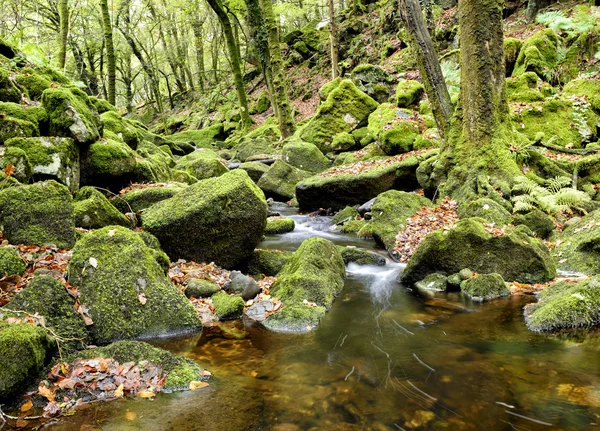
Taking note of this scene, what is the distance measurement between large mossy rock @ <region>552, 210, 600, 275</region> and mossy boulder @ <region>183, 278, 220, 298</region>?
18.0ft

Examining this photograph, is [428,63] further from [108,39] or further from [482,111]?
[108,39]

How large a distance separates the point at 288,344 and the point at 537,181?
7126 millimetres

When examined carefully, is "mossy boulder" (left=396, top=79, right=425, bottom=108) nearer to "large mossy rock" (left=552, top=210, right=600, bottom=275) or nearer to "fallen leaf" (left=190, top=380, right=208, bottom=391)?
"large mossy rock" (left=552, top=210, right=600, bottom=275)

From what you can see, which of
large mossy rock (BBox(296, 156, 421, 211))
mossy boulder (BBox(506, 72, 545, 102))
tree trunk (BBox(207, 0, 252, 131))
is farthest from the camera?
tree trunk (BBox(207, 0, 252, 131))

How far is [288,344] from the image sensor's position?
4.77 m

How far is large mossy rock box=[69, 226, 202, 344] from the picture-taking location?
15.0 feet

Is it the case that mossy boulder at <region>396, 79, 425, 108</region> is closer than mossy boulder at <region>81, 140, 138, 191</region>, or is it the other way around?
mossy boulder at <region>81, 140, 138, 191</region>

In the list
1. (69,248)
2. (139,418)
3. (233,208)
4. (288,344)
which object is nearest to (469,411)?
(288,344)

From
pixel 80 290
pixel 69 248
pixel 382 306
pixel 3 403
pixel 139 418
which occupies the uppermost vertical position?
pixel 69 248

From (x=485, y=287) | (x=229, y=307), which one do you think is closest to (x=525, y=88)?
(x=485, y=287)

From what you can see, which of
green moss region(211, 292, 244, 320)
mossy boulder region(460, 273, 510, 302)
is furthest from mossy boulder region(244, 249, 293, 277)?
mossy boulder region(460, 273, 510, 302)

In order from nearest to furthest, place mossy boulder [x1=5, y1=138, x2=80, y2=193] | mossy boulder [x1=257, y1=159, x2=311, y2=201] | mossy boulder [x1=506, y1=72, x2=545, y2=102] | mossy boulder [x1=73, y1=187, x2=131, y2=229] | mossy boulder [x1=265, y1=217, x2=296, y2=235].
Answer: mossy boulder [x1=73, y1=187, x2=131, y2=229] → mossy boulder [x1=5, y1=138, x2=80, y2=193] → mossy boulder [x1=265, y1=217, x2=296, y2=235] → mossy boulder [x1=506, y1=72, x2=545, y2=102] → mossy boulder [x1=257, y1=159, x2=311, y2=201]

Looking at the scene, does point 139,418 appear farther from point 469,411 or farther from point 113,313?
point 469,411

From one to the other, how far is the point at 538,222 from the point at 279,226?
231 inches
